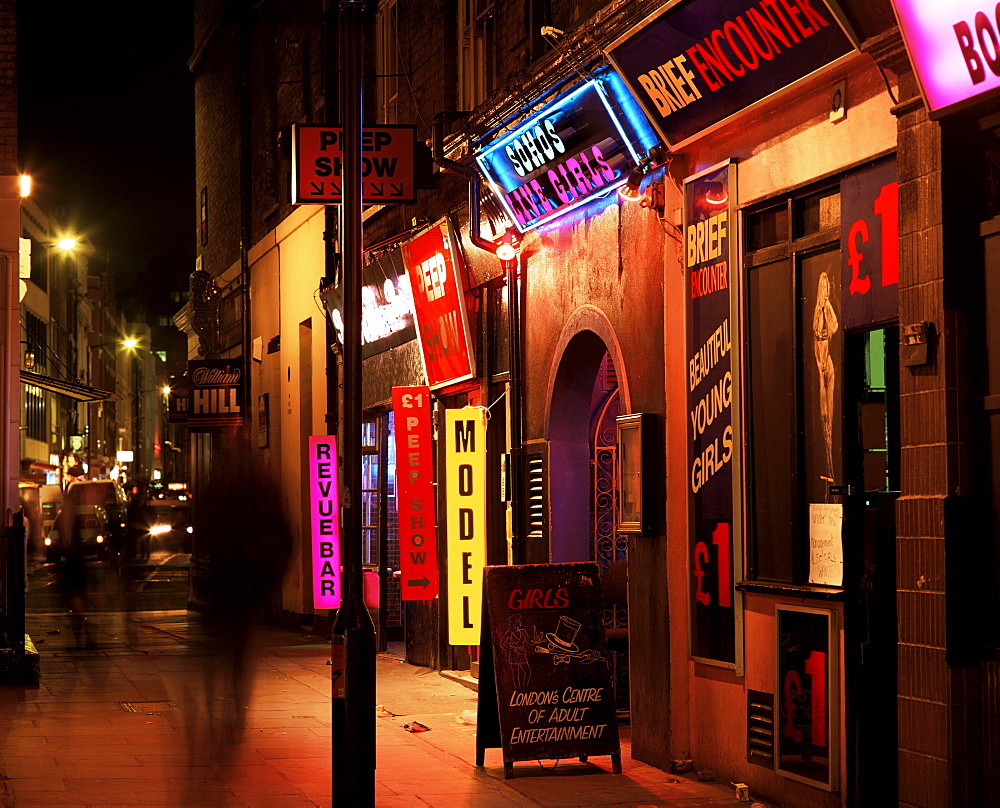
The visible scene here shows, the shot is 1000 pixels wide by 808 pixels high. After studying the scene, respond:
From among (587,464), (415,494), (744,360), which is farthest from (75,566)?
(744,360)

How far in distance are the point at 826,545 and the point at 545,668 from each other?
7.67 feet

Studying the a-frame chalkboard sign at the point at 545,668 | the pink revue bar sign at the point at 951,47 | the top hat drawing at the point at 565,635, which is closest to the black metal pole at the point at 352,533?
the a-frame chalkboard sign at the point at 545,668

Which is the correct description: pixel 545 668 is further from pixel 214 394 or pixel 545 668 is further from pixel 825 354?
pixel 214 394

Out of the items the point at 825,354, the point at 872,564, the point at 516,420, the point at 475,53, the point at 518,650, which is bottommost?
the point at 518,650

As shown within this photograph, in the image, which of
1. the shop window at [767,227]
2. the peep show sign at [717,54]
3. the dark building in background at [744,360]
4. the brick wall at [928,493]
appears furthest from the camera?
the shop window at [767,227]

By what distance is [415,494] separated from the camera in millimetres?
14641

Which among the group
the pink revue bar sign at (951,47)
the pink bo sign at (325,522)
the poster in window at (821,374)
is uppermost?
the pink revue bar sign at (951,47)

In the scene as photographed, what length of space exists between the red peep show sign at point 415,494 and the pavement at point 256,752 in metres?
1.07

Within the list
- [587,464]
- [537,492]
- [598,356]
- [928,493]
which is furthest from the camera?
[537,492]

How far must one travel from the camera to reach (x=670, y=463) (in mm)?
9977

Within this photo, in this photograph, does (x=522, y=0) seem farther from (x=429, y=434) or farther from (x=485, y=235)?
(x=429, y=434)

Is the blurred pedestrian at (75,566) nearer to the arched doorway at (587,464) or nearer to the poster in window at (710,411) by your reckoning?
the arched doorway at (587,464)

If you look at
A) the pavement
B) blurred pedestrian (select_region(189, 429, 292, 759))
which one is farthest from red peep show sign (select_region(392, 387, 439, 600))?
blurred pedestrian (select_region(189, 429, 292, 759))

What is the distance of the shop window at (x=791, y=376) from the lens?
8.50m
